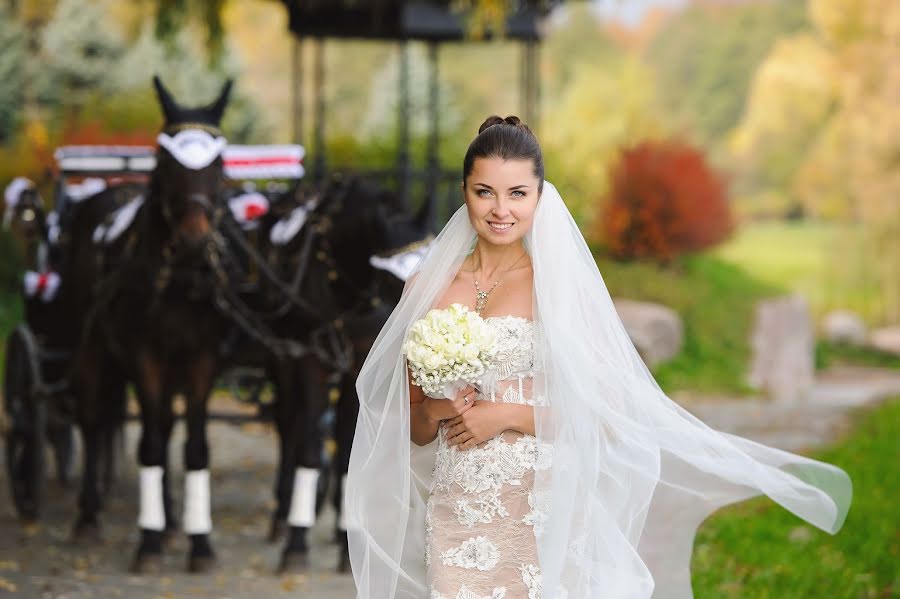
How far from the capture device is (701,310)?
17.8 metres

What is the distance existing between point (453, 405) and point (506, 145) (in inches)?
29.4

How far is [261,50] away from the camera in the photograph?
125ft

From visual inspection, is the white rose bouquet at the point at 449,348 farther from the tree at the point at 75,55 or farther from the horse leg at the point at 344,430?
the tree at the point at 75,55

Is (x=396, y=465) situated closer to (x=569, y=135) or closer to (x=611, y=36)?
(x=569, y=135)

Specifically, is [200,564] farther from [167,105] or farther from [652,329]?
[652,329]

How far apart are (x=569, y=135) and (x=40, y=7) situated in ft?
43.9

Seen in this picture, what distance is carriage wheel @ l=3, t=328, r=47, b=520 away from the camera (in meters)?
8.30

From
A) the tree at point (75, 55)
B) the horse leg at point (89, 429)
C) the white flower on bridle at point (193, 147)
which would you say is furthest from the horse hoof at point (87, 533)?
the tree at point (75, 55)

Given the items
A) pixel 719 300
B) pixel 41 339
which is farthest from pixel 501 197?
pixel 719 300

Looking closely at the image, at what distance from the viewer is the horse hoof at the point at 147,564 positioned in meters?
6.97

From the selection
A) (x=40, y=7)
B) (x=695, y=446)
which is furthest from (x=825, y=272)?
(x=695, y=446)

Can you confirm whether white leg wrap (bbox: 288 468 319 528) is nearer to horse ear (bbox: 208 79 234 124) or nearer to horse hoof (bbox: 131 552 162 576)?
horse hoof (bbox: 131 552 162 576)

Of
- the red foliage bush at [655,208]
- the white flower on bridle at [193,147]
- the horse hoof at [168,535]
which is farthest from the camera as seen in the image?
the red foliage bush at [655,208]

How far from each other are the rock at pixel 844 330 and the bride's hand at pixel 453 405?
794 inches
